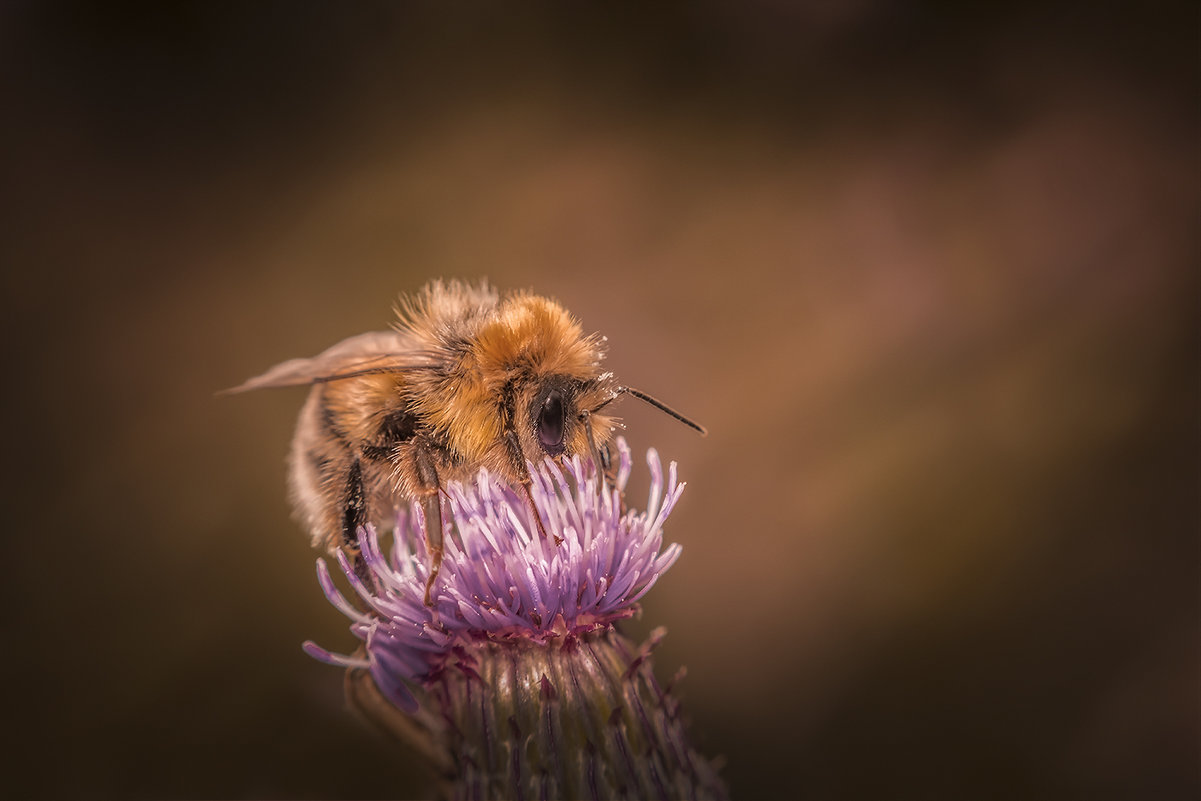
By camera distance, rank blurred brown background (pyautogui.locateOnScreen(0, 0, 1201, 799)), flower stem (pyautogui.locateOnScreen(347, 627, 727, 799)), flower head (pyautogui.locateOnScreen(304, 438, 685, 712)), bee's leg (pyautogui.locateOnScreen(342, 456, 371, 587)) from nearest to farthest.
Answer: flower stem (pyautogui.locateOnScreen(347, 627, 727, 799))
flower head (pyautogui.locateOnScreen(304, 438, 685, 712))
bee's leg (pyautogui.locateOnScreen(342, 456, 371, 587))
blurred brown background (pyautogui.locateOnScreen(0, 0, 1201, 799))

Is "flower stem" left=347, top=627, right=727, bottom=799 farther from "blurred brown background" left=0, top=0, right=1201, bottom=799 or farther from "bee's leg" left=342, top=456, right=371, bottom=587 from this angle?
"blurred brown background" left=0, top=0, right=1201, bottom=799

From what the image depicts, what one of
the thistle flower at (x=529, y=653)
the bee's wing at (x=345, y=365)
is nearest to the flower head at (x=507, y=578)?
the thistle flower at (x=529, y=653)

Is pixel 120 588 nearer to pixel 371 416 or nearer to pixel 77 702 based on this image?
pixel 77 702

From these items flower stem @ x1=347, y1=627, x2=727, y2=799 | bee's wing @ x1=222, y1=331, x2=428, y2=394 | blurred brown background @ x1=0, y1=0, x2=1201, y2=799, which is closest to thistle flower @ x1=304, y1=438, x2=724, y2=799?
flower stem @ x1=347, y1=627, x2=727, y2=799

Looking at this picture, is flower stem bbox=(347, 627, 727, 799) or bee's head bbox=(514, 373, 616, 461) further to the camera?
bee's head bbox=(514, 373, 616, 461)

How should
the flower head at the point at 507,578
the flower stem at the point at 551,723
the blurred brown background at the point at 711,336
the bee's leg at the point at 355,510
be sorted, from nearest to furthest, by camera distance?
the flower stem at the point at 551,723, the flower head at the point at 507,578, the bee's leg at the point at 355,510, the blurred brown background at the point at 711,336

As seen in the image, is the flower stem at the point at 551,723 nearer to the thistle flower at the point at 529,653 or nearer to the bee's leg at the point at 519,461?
the thistle flower at the point at 529,653
